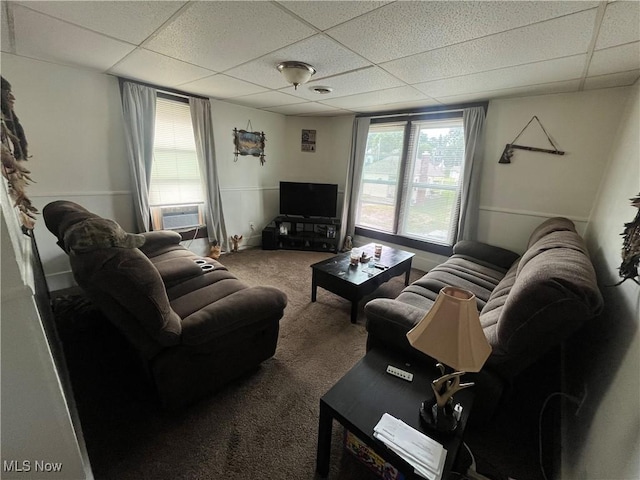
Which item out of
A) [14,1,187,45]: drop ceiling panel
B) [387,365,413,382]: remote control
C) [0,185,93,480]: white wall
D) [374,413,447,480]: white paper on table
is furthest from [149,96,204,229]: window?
[374,413,447,480]: white paper on table

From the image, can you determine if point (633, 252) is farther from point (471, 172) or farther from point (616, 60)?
point (471, 172)

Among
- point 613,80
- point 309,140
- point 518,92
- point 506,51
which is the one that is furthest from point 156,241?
point 613,80

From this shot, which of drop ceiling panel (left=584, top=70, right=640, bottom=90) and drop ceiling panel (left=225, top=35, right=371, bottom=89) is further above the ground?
drop ceiling panel (left=225, top=35, right=371, bottom=89)

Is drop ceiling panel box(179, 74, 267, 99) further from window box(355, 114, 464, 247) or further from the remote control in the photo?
the remote control

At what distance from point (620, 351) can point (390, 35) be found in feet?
6.32

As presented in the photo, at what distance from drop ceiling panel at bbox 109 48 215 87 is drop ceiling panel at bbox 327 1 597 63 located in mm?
1434

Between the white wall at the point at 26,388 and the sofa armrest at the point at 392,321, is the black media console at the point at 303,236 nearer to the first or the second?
the sofa armrest at the point at 392,321

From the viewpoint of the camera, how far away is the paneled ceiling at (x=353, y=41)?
1320 millimetres

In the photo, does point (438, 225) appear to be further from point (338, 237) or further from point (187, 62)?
point (187, 62)

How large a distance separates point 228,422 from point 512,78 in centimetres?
325

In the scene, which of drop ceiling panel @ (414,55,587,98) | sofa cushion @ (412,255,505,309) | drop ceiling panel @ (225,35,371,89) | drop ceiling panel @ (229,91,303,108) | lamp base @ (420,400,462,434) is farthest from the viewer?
drop ceiling panel @ (229,91,303,108)

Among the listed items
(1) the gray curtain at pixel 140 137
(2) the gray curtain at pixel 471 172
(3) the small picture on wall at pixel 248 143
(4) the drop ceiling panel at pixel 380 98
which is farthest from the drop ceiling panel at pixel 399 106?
(1) the gray curtain at pixel 140 137

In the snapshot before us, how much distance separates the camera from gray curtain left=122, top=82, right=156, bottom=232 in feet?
9.20

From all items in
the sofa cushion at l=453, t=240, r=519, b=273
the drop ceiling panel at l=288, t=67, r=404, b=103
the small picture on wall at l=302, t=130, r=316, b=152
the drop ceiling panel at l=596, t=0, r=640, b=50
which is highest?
the drop ceiling panel at l=288, t=67, r=404, b=103
